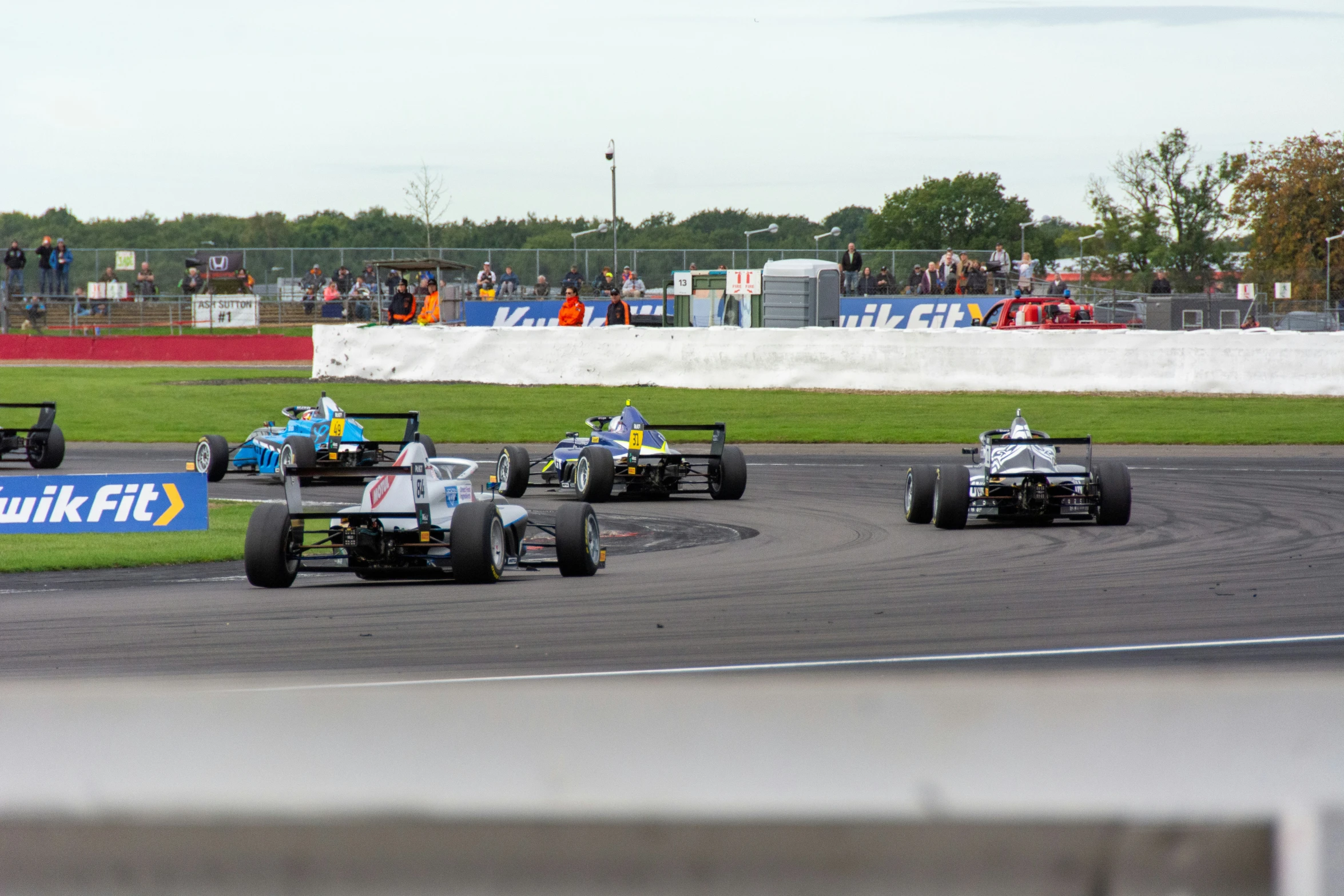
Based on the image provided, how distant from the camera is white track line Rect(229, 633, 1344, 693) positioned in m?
6.76

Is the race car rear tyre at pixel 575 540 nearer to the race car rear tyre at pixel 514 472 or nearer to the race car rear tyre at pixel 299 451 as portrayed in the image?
the race car rear tyre at pixel 514 472

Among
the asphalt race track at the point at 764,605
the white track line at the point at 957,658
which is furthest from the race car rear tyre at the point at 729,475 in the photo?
the white track line at the point at 957,658

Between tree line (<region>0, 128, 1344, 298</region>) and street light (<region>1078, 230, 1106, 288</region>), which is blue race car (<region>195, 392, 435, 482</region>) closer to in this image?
tree line (<region>0, 128, 1344, 298</region>)

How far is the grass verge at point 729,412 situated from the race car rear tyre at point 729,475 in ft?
24.6

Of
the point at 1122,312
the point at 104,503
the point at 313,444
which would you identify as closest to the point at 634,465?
the point at 313,444

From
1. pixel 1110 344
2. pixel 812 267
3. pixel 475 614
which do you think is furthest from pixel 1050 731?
pixel 812 267

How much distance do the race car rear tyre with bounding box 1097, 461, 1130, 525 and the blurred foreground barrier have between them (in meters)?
11.8

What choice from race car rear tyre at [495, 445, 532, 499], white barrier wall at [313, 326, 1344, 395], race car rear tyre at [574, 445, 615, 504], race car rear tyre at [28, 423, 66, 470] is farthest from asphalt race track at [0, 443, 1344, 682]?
white barrier wall at [313, 326, 1344, 395]

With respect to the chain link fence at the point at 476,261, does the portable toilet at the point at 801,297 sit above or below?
below

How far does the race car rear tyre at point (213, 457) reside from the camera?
19.0 metres

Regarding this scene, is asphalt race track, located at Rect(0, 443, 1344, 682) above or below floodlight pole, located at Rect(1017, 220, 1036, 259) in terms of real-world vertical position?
below

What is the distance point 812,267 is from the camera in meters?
38.8

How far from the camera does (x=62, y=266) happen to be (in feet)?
145

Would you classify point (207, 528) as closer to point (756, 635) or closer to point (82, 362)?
point (756, 635)
